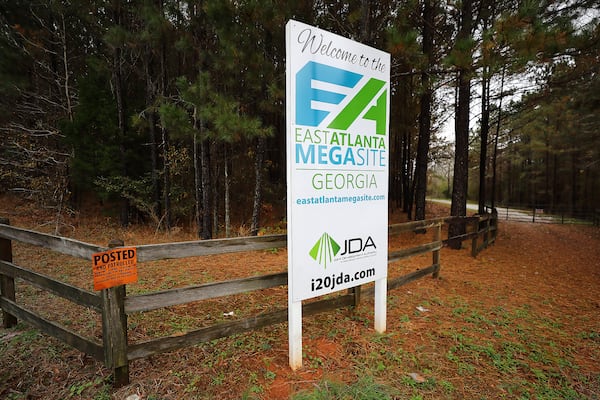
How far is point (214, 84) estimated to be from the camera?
928 cm

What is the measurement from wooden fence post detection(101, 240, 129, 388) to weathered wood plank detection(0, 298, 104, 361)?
0.12 meters

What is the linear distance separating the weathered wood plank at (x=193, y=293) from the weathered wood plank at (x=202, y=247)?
293 mm

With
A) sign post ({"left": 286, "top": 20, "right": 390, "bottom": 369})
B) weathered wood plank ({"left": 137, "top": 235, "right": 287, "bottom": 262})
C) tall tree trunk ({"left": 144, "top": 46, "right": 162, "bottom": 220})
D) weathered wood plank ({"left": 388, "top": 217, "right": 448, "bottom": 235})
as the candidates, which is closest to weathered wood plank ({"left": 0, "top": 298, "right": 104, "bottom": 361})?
weathered wood plank ({"left": 137, "top": 235, "right": 287, "bottom": 262})

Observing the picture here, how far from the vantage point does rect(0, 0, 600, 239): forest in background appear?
260 inches

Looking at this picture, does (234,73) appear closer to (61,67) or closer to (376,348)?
(376,348)

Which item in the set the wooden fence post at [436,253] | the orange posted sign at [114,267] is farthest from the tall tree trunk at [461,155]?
the orange posted sign at [114,267]

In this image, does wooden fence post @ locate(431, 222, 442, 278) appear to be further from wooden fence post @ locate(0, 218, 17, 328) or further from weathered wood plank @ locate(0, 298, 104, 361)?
wooden fence post @ locate(0, 218, 17, 328)

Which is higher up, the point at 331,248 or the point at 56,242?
the point at 56,242

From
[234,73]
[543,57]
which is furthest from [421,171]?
[234,73]

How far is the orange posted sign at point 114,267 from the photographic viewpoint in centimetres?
223

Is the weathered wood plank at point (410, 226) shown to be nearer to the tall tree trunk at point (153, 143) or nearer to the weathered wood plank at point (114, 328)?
the weathered wood plank at point (114, 328)

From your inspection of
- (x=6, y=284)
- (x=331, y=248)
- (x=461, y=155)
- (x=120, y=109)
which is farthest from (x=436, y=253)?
(x=120, y=109)

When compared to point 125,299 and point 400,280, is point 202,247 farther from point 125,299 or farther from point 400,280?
point 400,280

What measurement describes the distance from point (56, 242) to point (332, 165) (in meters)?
2.70
